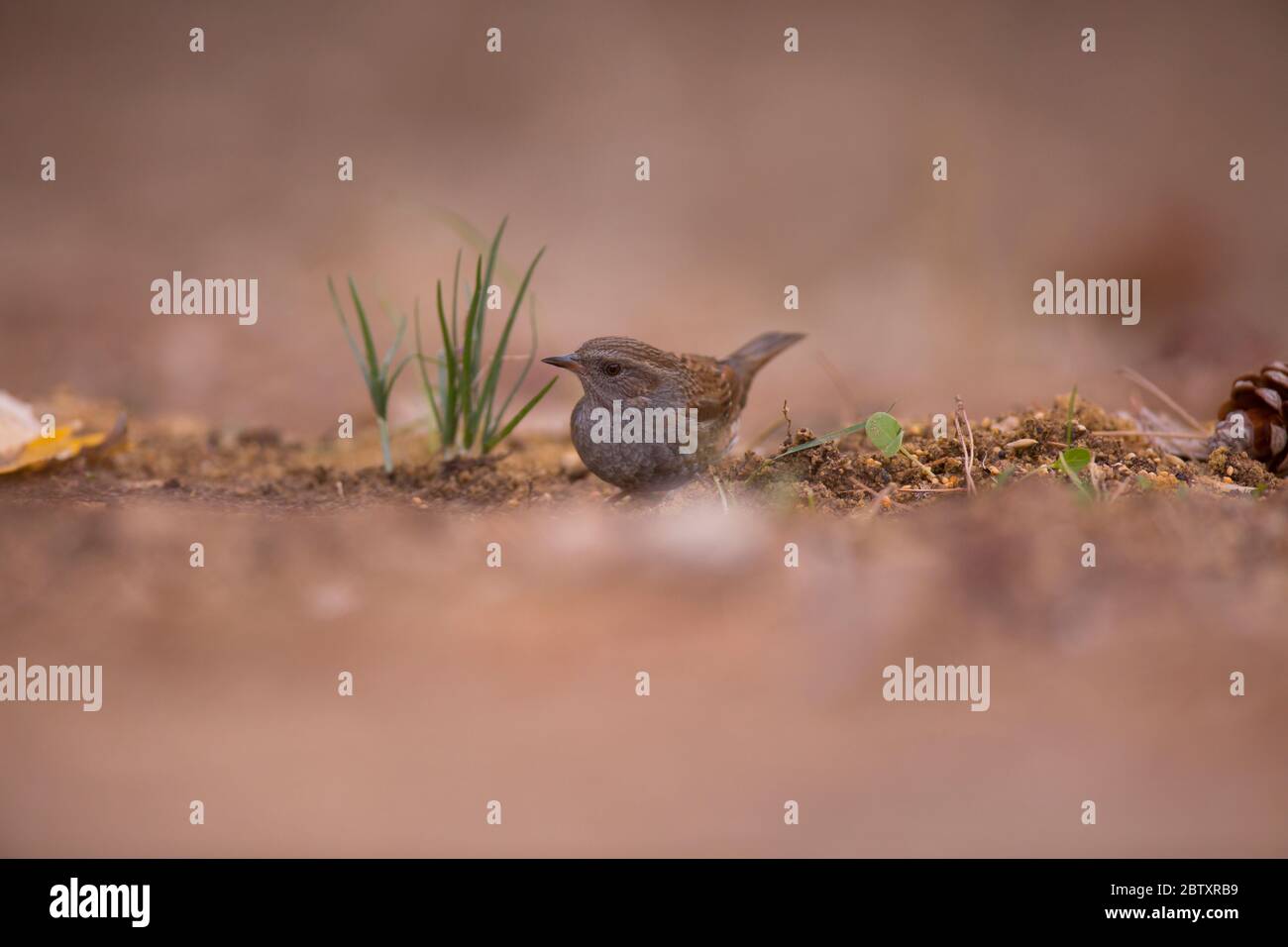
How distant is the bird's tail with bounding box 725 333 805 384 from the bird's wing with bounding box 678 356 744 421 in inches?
5.8

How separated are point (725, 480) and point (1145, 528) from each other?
3.84 feet

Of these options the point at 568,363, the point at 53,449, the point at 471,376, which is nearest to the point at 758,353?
the point at 568,363

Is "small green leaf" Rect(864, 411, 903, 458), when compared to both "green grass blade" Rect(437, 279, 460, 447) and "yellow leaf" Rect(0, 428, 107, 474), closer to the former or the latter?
"green grass blade" Rect(437, 279, 460, 447)

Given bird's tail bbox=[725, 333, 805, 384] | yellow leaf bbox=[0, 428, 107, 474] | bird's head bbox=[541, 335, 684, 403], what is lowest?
yellow leaf bbox=[0, 428, 107, 474]

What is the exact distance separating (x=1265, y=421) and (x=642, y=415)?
6.07 ft

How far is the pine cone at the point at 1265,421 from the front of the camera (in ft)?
10.4

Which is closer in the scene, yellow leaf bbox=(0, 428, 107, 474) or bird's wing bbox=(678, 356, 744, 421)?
bird's wing bbox=(678, 356, 744, 421)

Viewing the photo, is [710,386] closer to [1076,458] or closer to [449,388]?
[449,388]

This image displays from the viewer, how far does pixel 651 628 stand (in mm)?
2117

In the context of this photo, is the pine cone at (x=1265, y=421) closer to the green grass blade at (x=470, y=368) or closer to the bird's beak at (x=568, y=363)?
the bird's beak at (x=568, y=363)

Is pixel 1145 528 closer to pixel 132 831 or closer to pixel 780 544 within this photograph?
pixel 780 544

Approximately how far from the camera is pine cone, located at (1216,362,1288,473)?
3.17 meters

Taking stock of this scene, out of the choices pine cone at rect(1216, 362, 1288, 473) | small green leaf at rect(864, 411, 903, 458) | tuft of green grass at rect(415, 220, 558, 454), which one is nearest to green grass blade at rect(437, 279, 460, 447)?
tuft of green grass at rect(415, 220, 558, 454)

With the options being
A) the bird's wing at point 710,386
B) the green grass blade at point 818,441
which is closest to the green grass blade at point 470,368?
the bird's wing at point 710,386
